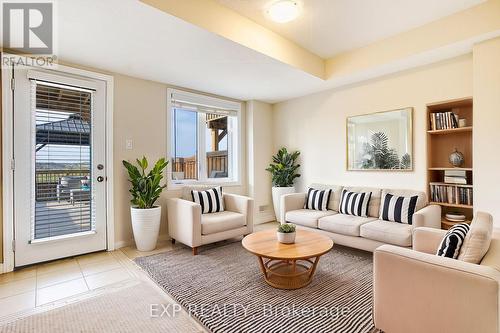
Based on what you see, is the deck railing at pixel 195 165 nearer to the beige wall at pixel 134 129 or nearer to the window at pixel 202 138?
the window at pixel 202 138

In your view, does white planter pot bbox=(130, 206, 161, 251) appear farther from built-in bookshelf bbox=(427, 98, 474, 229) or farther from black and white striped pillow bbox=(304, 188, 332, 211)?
built-in bookshelf bbox=(427, 98, 474, 229)

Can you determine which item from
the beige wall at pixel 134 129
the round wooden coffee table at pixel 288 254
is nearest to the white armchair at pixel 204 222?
the beige wall at pixel 134 129

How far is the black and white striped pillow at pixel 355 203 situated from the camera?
3.33 meters

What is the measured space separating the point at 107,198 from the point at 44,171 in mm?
710

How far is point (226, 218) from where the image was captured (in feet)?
11.0

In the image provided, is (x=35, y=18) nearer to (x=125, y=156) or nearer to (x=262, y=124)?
(x=125, y=156)

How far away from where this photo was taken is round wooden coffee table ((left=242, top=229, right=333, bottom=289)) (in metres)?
2.13

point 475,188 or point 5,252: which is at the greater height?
point 475,188

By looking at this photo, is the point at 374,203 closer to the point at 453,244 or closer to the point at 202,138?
the point at 453,244

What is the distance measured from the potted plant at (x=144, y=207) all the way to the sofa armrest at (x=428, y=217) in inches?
116

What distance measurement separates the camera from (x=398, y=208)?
301 cm

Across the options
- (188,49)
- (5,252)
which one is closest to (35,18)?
(188,49)

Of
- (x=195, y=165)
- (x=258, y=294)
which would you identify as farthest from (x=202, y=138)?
(x=258, y=294)

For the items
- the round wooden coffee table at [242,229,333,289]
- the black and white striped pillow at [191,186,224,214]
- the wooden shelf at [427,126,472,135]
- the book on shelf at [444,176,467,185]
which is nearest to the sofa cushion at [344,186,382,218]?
the book on shelf at [444,176,467,185]
